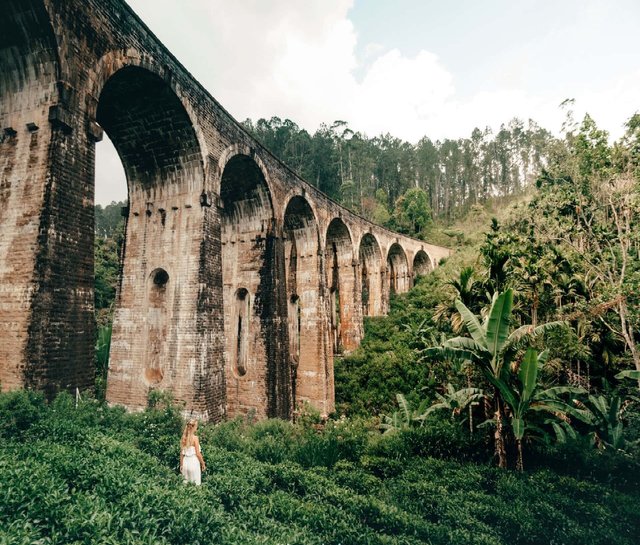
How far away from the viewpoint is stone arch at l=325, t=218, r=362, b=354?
21469 mm

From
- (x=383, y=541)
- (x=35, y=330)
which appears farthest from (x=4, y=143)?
(x=383, y=541)

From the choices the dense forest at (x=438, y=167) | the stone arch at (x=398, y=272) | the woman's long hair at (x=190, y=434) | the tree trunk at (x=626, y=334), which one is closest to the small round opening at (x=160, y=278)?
the woman's long hair at (x=190, y=434)

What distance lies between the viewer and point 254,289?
13.1 meters

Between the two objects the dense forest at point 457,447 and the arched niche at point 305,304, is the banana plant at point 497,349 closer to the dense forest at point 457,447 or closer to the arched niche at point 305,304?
the dense forest at point 457,447

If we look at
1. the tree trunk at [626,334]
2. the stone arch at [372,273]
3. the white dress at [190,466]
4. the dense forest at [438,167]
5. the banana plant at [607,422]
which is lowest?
the banana plant at [607,422]

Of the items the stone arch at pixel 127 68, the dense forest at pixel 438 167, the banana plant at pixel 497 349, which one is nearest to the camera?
the stone arch at pixel 127 68

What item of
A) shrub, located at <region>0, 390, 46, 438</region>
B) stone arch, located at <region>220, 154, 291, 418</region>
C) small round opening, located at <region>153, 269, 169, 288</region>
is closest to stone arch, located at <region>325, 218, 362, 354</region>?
stone arch, located at <region>220, 154, 291, 418</region>

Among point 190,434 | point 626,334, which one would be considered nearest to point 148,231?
point 190,434

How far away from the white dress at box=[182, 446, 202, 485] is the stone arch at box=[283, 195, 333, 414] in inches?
428

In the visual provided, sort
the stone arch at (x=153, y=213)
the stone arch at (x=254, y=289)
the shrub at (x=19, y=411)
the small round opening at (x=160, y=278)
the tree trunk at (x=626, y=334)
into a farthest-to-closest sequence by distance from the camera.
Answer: the stone arch at (x=254, y=289)
the small round opening at (x=160, y=278)
the stone arch at (x=153, y=213)
the tree trunk at (x=626, y=334)
the shrub at (x=19, y=411)

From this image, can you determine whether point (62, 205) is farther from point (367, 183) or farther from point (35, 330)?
point (367, 183)

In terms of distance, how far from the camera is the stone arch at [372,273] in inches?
1018

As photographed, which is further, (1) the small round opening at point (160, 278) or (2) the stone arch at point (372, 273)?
(2) the stone arch at point (372, 273)

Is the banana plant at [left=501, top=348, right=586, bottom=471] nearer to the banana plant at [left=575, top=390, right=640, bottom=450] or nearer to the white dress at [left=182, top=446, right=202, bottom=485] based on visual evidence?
the banana plant at [left=575, top=390, right=640, bottom=450]
